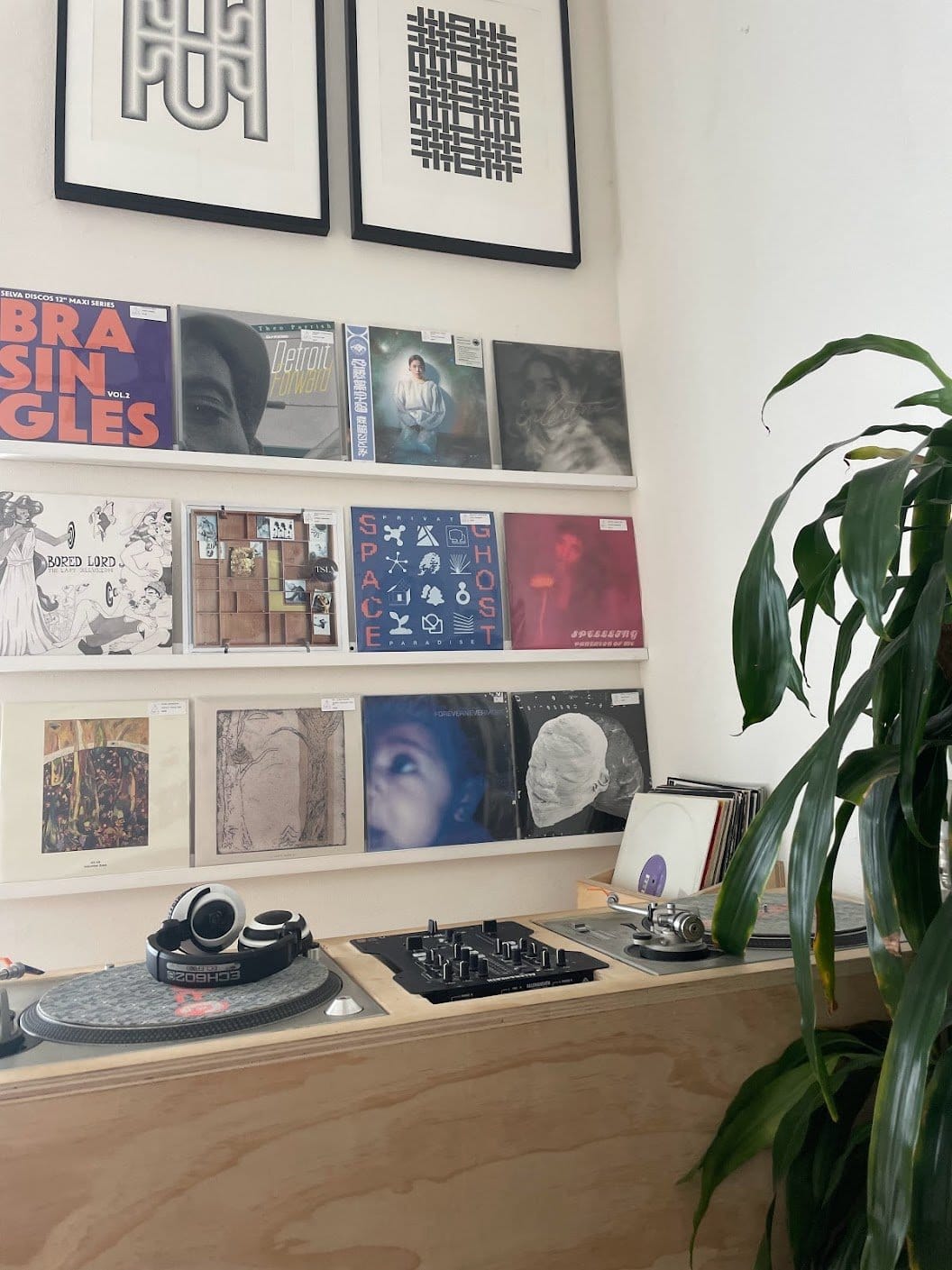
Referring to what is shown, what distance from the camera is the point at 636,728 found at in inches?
84.7

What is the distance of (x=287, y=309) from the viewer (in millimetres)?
2027

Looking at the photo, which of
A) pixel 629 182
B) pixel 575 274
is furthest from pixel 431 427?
pixel 629 182

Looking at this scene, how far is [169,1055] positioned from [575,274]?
190 centimetres

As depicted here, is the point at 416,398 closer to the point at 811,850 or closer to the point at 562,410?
the point at 562,410

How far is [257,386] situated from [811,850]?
1494 mm

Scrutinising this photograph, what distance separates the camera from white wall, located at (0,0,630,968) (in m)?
1.81

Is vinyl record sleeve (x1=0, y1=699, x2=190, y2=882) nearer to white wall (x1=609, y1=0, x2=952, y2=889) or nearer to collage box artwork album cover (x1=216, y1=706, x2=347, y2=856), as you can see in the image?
collage box artwork album cover (x1=216, y1=706, x2=347, y2=856)

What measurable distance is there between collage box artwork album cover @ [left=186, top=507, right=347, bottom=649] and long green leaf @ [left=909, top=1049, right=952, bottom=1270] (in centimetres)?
138

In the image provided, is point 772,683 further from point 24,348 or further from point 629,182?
point 629,182

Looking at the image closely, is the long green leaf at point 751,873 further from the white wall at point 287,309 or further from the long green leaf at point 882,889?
the white wall at point 287,309

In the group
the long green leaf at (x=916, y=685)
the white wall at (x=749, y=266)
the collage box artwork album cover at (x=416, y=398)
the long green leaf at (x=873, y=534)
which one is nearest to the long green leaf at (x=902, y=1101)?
the long green leaf at (x=916, y=685)

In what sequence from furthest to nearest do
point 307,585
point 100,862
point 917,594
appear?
point 307,585 < point 100,862 < point 917,594

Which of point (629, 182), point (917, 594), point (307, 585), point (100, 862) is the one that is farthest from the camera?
point (629, 182)

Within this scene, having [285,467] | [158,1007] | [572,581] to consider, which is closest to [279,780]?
[285,467]
